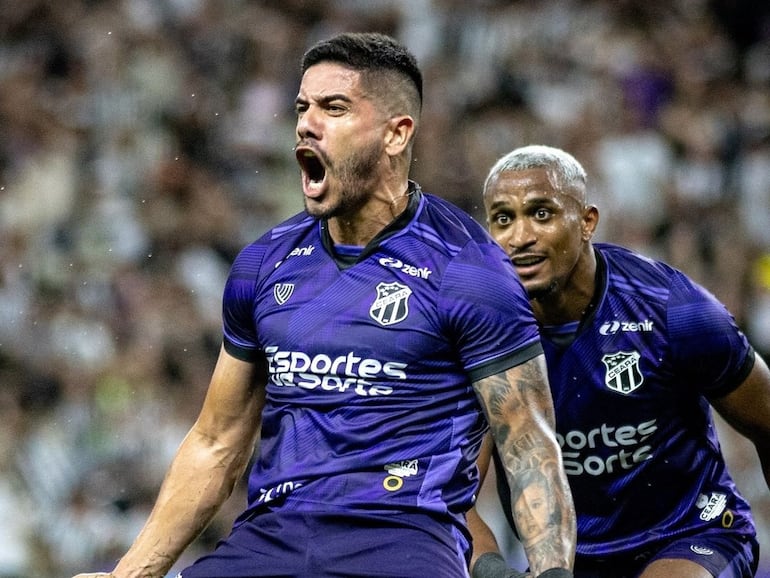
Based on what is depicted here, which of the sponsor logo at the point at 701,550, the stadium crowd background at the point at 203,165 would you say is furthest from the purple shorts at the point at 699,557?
the stadium crowd background at the point at 203,165

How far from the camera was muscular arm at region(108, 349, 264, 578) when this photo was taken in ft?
13.5

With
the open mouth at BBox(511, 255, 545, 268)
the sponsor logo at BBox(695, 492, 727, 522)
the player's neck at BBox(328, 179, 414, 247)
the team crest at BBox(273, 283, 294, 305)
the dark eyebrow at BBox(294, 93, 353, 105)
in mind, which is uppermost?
the dark eyebrow at BBox(294, 93, 353, 105)

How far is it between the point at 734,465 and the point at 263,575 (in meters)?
4.58

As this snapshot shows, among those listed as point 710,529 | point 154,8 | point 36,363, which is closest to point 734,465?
point 710,529

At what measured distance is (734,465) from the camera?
7695mm

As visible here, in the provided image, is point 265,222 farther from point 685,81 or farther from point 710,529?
point 710,529

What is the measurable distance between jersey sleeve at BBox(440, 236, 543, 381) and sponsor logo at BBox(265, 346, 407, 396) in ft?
0.62

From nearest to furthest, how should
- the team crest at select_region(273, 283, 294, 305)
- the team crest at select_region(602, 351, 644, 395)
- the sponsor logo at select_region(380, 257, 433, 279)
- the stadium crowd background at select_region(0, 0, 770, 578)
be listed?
the sponsor logo at select_region(380, 257, 433, 279)
the team crest at select_region(273, 283, 294, 305)
the team crest at select_region(602, 351, 644, 395)
the stadium crowd background at select_region(0, 0, 770, 578)

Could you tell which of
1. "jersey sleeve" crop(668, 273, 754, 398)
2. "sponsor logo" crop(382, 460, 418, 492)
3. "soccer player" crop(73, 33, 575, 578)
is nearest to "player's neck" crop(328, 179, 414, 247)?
"soccer player" crop(73, 33, 575, 578)

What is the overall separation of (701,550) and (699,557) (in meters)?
0.05

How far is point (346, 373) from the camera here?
381 cm

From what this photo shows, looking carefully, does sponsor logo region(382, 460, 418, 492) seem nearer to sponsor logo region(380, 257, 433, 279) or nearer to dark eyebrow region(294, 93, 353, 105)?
sponsor logo region(380, 257, 433, 279)

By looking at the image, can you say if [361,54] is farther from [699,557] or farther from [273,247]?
[699,557]

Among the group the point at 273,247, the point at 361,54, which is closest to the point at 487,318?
the point at 273,247
